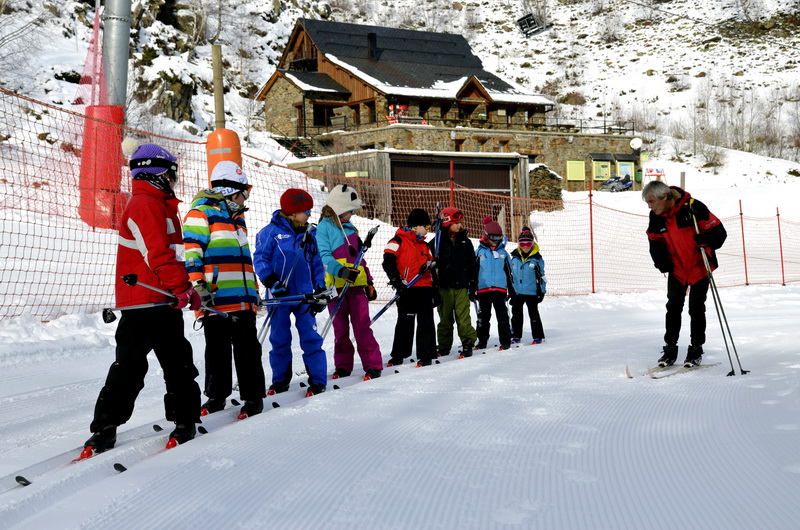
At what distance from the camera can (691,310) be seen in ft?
21.6

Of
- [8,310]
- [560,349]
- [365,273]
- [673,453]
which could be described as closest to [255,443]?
[673,453]

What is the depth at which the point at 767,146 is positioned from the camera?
54.6 metres

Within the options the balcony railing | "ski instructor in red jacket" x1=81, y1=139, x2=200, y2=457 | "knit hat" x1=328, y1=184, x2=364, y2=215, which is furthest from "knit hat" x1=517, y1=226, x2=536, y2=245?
the balcony railing

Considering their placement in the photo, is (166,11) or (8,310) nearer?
(8,310)

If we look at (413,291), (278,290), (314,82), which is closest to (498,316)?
(413,291)

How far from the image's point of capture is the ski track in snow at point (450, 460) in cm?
273

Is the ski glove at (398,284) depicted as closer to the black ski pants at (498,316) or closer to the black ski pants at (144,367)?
the black ski pants at (498,316)

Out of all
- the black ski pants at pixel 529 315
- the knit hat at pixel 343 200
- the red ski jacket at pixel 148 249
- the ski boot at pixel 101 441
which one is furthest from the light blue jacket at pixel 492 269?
the ski boot at pixel 101 441

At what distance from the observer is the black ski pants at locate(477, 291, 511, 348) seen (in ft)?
27.3

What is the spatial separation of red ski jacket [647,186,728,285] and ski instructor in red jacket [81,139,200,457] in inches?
155

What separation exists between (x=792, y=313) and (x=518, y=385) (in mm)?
8612

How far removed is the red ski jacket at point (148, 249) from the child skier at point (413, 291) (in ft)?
11.1

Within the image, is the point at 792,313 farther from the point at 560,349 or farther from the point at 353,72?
the point at 353,72

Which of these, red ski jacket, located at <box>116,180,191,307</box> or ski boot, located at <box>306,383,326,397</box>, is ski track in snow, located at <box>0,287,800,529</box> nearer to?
ski boot, located at <box>306,383,326,397</box>
